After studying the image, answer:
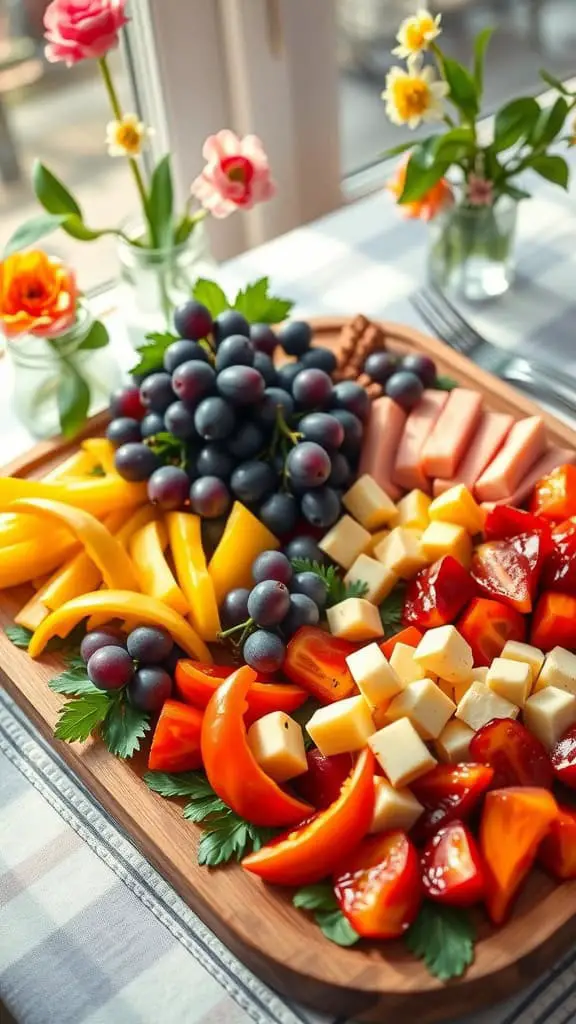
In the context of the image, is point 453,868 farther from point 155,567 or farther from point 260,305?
point 260,305

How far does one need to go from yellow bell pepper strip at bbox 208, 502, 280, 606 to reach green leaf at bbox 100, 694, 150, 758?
6.1 inches

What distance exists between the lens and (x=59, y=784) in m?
1.02

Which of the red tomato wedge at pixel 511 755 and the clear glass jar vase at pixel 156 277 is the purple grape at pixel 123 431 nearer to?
the clear glass jar vase at pixel 156 277

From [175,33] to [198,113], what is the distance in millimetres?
130

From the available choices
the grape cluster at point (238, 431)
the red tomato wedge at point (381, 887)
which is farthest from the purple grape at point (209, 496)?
the red tomato wedge at point (381, 887)

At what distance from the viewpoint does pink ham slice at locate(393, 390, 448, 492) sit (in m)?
1.20

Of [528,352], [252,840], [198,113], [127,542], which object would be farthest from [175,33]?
[252,840]

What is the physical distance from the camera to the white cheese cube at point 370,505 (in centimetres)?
115

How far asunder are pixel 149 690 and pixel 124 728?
4 cm

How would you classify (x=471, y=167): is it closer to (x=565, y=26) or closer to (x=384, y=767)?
(x=384, y=767)

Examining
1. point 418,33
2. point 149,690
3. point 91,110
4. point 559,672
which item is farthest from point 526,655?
point 91,110

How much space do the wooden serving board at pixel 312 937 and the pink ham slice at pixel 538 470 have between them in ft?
1.41

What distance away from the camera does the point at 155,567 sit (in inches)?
43.3

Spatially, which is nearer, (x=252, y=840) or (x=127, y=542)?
(x=252, y=840)
